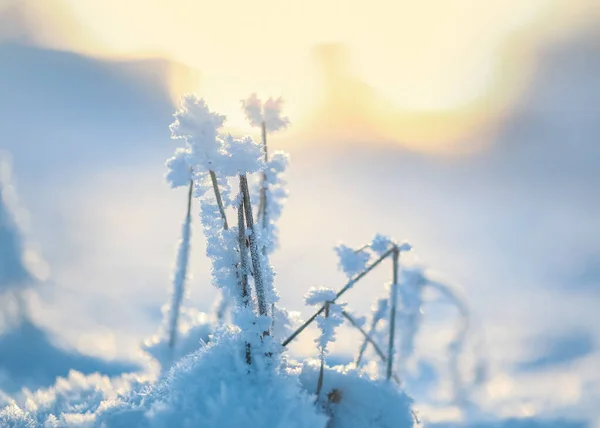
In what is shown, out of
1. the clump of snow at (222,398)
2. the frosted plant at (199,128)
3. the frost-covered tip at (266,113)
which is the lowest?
the clump of snow at (222,398)

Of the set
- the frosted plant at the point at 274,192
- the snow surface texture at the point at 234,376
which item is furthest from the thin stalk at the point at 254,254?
the frosted plant at the point at 274,192

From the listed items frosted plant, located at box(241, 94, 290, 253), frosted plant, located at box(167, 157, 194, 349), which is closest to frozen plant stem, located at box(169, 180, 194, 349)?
frosted plant, located at box(167, 157, 194, 349)

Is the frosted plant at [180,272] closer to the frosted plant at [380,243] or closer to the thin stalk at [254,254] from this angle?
the thin stalk at [254,254]

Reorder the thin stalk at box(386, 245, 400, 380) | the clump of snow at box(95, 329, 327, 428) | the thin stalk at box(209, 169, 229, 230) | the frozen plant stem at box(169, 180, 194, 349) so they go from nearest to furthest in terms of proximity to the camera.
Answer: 1. the clump of snow at box(95, 329, 327, 428)
2. the thin stalk at box(209, 169, 229, 230)
3. the thin stalk at box(386, 245, 400, 380)
4. the frozen plant stem at box(169, 180, 194, 349)

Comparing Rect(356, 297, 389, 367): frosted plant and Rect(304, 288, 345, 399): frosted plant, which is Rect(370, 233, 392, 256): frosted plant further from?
Rect(356, 297, 389, 367): frosted plant

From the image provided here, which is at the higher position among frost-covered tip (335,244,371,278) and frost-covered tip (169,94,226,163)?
frost-covered tip (335,244,371,278)

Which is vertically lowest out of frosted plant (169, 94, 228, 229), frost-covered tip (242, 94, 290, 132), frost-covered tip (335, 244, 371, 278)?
frosted plant (169, 94, 228, 229)

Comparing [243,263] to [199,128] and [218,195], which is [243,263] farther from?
[199,128]
